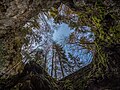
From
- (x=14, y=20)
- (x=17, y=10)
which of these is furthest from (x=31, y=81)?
(x=17, y=10)

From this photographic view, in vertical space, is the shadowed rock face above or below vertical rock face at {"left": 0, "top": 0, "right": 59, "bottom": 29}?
below

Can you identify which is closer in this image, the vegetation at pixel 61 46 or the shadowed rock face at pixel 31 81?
the vegetation at pixel 61 46

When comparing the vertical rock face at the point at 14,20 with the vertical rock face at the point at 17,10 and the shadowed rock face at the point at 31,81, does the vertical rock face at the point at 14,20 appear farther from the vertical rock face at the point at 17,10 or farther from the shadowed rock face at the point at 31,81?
the shadowed rock face at the point at 31,81

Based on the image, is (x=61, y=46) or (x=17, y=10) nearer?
(x=17, y=10)

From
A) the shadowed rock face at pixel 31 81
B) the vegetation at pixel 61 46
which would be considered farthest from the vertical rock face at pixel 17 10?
the shadowed rock face at pixel 31 81

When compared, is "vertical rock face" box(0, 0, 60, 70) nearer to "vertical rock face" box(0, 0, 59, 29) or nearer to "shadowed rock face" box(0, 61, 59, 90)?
"vertical rock face" box(0, 0, 59, 29)

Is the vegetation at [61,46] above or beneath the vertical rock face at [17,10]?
beneath

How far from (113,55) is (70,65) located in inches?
36.9

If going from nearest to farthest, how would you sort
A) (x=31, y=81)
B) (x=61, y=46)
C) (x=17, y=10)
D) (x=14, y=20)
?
(x=17, y=10), (x=14, y=20), (x=31, y=81), (x=61, y=46)

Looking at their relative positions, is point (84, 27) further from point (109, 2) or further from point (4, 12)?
point (4, 12)

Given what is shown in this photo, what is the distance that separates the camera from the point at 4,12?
251 cm

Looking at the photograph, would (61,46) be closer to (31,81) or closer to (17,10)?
(31,81)

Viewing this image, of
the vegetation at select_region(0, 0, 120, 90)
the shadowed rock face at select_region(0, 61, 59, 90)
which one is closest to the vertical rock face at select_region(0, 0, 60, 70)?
the vegetation at select_region(0, 0, 120, 90)

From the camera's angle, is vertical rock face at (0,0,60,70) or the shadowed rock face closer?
vertical rock face at (0,0,60,70)
